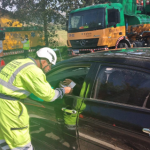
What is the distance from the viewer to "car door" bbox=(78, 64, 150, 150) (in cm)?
163

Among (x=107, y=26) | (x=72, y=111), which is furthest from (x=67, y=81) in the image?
(x=107, y=26)

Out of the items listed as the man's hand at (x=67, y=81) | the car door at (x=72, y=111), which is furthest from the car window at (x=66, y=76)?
the car door at (x=72, y=111)

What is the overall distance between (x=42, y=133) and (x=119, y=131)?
123 cm

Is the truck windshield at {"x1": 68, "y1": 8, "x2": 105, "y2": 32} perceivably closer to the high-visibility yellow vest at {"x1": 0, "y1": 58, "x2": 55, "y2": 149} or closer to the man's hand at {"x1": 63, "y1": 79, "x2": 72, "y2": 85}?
the man's hand at {"x1": 63, "y1": 79, "x2": 72, "y2": 85}

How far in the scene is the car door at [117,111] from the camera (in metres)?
1.63

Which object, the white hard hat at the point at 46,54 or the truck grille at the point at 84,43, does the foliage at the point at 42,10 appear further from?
the white hard hat at the point at 46,54

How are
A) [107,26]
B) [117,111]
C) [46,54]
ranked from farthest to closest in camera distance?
[107,26] → [46,54] → [117,111]

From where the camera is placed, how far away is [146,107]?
1664mm

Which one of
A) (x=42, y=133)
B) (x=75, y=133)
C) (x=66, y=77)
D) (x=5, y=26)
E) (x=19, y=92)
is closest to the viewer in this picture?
(x=19, y=92)

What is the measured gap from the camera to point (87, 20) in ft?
30.1

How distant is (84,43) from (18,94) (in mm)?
8056

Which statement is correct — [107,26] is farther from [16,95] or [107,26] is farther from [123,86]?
[16,95]

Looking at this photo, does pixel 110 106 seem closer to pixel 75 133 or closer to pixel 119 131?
pixel 119 131

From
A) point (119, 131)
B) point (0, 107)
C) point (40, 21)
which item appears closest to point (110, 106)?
point (119, 131)
